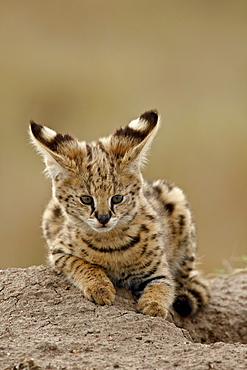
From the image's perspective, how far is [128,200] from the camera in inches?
216

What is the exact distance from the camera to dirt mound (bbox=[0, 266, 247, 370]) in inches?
170

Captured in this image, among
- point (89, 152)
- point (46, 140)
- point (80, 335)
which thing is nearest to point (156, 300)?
point (80, 335)

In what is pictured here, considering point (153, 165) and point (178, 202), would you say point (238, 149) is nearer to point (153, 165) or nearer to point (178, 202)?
point (153, 165)

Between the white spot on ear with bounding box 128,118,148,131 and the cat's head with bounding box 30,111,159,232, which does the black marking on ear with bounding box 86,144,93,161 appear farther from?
the white spot on ear with bounding box 128,118,148,131

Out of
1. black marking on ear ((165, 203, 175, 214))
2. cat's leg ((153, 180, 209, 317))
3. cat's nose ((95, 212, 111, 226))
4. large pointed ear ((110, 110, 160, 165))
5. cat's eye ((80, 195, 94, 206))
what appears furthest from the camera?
black marking on ear ((165, 203, 175, 214))

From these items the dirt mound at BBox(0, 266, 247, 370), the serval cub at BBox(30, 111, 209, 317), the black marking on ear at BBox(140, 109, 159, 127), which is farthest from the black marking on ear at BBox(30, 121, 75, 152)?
the dirt mound at BBox(0, 266, 247, 370)

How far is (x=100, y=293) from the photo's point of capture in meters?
5.33

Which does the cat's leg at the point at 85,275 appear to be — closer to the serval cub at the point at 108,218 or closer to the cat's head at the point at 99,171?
the serval cub at the point at 108,218

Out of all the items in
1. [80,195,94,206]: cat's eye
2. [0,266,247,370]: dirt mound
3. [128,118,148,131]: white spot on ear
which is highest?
[128,118,148,131]: white spot on ear

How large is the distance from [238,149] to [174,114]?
1489mm

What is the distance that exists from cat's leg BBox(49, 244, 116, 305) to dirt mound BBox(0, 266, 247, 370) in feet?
0.23

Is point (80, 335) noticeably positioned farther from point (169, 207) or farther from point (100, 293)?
point (169, 207)

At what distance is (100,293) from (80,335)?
0.62m

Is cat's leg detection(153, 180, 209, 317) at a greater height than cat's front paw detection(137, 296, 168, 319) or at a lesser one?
greater
